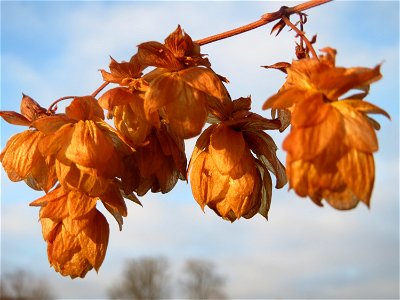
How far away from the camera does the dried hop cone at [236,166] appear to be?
1.67m

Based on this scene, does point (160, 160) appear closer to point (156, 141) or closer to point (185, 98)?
point (156, 141)

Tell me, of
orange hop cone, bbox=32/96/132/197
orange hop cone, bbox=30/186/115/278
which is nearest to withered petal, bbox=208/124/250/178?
orange hop cone, bbox=32/96/132/197

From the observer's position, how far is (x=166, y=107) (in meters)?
1.60

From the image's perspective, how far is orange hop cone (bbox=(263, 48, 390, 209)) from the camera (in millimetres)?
1296

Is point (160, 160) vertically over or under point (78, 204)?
over

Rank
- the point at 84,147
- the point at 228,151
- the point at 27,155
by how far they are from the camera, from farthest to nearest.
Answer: the point at 27,155 → the point at 228,151 → the point at 84,147

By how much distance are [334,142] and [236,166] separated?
0.42 metres

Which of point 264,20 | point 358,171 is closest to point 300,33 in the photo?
point 264,20

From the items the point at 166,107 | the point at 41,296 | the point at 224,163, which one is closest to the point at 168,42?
the point at 166,107

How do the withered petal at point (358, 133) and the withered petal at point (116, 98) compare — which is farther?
the withered petal at point (116, 98)

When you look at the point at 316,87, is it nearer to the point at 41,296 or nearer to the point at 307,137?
the point at 307,137

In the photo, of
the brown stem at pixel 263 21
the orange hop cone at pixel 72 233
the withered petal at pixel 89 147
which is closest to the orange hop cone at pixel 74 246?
the orange hop cone at pixel 72 233

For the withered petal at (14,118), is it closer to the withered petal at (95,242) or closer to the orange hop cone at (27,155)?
the orange hop cone at (27,155)

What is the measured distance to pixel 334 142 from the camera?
4.25 feet
